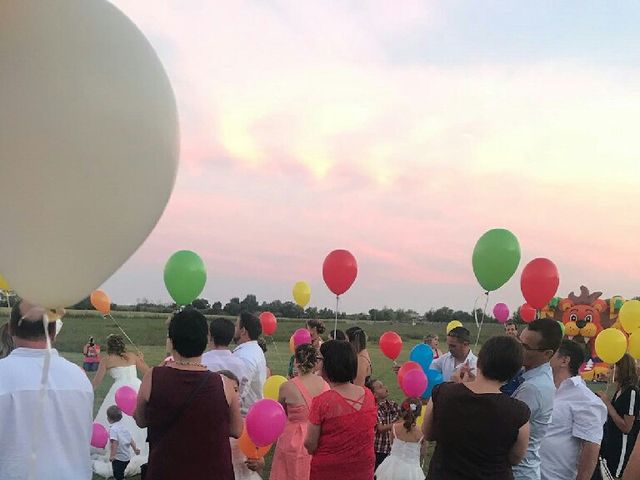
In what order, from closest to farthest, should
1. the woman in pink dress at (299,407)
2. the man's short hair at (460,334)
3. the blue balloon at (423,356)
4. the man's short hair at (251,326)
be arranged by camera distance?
the woman in pink dress at (299,407)
the man's short hair at (251,326)
the man's short hair at (460,334)
the blue balloon at (423,356)

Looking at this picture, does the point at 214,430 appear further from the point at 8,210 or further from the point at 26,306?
the point at 8,210

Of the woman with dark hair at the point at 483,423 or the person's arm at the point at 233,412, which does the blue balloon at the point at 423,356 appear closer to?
the woman with dark hair at the point at 483,423

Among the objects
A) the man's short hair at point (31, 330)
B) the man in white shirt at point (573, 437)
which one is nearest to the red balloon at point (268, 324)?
the man in white shirt at point (573, 437)

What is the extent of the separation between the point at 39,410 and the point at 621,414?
4517mm

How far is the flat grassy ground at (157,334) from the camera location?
15.8 metres

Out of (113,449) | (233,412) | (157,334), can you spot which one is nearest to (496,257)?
(233,412)

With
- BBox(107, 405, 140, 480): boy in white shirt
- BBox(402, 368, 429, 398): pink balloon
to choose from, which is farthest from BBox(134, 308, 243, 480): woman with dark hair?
BBox(107, 405, 140, 480): boy in white shirt

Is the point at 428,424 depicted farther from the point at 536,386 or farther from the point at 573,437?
the point at 573,437

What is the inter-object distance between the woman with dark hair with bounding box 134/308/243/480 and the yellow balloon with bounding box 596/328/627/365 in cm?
485

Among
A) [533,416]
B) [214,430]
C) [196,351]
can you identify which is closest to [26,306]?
[196,351]

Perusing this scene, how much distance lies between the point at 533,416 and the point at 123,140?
93.0 inches

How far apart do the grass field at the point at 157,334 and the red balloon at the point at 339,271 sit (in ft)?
24.4

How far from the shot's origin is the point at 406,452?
15.6 ft

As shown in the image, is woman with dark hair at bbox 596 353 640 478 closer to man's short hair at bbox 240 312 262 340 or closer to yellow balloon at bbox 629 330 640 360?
yellow balloon at bbox 629 330 640 360
